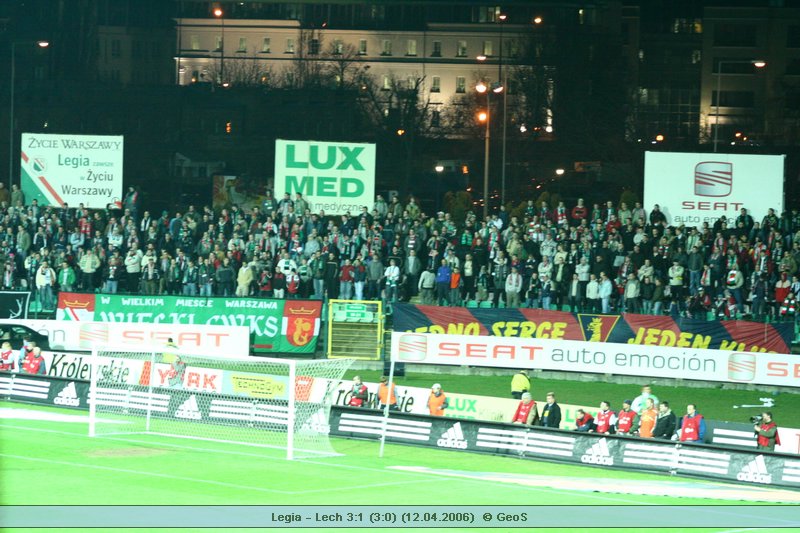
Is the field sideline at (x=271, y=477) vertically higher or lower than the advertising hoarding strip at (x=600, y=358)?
lower

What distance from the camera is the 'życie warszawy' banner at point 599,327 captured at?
1241 inches

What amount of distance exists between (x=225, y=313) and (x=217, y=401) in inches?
392

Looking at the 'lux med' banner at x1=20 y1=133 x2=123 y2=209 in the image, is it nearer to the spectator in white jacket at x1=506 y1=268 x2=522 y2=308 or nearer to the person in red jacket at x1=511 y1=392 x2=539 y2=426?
the spectator in white jacket at x1=506 y1=268 x2=522 y2=308

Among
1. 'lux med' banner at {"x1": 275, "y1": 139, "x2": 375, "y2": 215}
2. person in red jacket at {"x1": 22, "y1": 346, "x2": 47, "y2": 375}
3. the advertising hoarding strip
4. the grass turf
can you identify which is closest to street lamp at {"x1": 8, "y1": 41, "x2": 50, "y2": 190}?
'lux med' banner at {"x1": 275, "y1": 139, "x2": 375, "y2": 215}

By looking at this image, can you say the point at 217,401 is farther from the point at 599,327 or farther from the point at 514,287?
the point at 599,327

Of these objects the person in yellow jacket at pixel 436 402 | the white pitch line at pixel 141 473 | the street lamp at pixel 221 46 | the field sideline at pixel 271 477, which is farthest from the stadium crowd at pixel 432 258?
the white pitch line at pixel 141 473

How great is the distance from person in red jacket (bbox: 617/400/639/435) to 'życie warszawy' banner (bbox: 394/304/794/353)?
8209mm

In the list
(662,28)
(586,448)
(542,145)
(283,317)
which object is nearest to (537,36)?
(542,145)

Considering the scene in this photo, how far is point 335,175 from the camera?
40594 mm

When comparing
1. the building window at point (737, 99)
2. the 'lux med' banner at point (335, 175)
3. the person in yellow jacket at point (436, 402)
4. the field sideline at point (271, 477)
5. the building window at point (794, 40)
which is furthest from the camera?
the building window at point (737, 99)

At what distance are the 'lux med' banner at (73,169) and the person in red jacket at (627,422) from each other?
2315 cm

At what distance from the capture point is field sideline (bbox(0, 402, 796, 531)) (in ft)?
57.6
